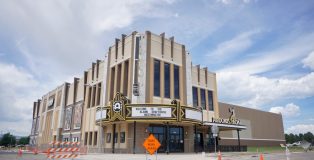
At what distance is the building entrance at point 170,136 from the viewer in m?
38.8

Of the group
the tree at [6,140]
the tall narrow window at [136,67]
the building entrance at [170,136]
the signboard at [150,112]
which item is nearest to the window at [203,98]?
the building entrance at [170,136]

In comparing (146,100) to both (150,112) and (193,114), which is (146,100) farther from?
Answer: (193,114)

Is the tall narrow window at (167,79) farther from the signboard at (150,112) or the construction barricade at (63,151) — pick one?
the construction barricade at (63,151)

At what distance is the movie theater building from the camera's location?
36844mm

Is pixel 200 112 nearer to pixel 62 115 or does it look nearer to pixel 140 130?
pixel 140 130

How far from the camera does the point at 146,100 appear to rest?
128 feet

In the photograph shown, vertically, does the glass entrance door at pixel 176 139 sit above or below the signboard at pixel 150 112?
below

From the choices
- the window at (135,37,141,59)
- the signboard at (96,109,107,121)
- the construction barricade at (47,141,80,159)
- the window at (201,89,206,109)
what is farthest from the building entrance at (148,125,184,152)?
the construction barricade at (47,141,80,159)

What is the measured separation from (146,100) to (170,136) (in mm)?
6376

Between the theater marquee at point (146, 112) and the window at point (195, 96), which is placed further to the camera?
the window at point (195, 96)

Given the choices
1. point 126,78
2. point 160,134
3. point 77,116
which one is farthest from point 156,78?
point 77,116

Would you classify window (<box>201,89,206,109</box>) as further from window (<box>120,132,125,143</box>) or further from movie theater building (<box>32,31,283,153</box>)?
window (<box>120,132,125,143</box>)

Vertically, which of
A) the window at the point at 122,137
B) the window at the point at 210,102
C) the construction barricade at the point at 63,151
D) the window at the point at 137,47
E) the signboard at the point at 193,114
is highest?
the window at the point at 137,47

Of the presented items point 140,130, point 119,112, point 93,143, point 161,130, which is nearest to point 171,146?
point 161,130
